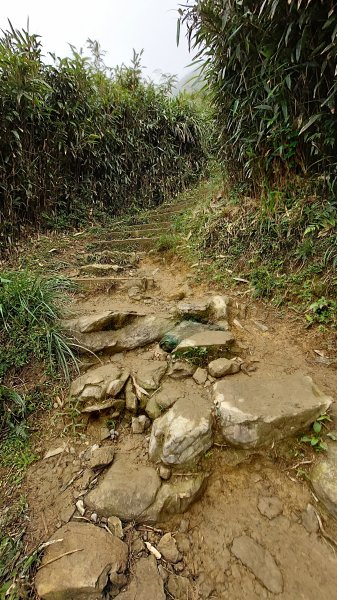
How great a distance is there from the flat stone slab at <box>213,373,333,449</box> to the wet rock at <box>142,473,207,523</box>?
28cm

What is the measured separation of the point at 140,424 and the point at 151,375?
12.3 inches

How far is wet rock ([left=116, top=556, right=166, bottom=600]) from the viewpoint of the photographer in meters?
1.07

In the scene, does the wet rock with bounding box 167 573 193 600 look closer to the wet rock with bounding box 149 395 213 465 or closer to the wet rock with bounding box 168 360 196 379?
the wet rock with bounding box 149 395 213 465

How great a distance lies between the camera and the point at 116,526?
4.21 feet

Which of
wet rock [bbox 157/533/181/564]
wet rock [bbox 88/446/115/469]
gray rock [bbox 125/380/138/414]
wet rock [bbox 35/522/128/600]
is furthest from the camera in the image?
gray rock [bbox 125/380/138/414]

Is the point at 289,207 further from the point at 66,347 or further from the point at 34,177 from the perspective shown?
the point at 34,177

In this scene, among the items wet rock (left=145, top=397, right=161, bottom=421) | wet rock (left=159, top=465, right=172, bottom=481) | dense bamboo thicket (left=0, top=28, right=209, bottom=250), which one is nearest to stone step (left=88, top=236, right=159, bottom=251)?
dense bamboo thicket (left=0, top=28, right=209, bottom=250)

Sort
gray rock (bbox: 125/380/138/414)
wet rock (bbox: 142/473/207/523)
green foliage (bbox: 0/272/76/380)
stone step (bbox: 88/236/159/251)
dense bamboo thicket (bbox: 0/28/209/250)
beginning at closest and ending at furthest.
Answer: wet rock (bbox: 142/473/207/523) < gray rock (bbox: 125/380/138/414) < green foliage (bbox: 0/272/76/380) < dense bamboo thicket (bbox: 0/28/209/250) < stone step (bbox: 88/236/159/251)

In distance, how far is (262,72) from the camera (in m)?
2.20

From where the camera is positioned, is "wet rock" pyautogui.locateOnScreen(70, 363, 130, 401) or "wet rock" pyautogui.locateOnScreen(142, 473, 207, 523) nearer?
"wet rock" pyautogui.locateOnScreen(142, 473, 207, 523)

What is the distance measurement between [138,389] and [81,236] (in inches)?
112

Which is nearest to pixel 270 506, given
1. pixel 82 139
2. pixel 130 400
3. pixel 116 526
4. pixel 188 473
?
pixel 188 473

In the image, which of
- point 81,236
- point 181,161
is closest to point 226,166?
point 81,236

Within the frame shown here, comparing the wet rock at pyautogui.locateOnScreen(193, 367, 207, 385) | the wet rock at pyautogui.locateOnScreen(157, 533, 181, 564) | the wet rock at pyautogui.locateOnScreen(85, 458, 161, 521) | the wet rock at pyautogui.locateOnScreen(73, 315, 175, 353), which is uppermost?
the wet rock at pyautogui.locateOnScreen(73, 315, 175, 353)
